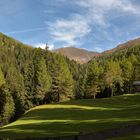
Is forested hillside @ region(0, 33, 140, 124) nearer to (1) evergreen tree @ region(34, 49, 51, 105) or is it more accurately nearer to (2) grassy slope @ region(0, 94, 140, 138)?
(1) evergreen tree @ region(34, 49, 51, 105)

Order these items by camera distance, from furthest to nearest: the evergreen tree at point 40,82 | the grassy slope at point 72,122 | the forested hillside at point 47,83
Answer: the evergreen tree at point 40,82 → the forested hillside at point 47,83 → the grassy slope at point 72,122

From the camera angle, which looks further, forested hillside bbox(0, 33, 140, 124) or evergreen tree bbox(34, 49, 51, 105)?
evergreen tree bbox(34, 49, 51, 105)

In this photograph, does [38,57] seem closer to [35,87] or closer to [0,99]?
[35,87]

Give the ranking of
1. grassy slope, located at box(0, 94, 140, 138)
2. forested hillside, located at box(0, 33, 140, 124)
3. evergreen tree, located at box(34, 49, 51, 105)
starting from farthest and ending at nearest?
evergreen tree, located at box(34, 49, 51, 105) < forested hillside, located at box(0, 33, 140, 124) < grassy slope, located at box(0, 94, 140, 138)

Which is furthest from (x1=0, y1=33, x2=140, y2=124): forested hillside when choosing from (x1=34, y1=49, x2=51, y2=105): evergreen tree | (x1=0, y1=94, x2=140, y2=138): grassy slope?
(x1=0, y1=94, x2=140, y2=138): grassy slope

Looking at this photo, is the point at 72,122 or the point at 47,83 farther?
the point at 47,83

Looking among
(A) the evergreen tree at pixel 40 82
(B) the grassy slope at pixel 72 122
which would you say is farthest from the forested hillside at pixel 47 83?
(B) the grassy slope at pixel 72 122

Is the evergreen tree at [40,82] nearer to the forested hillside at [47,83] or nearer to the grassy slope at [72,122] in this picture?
the forested hillside at [47,83]

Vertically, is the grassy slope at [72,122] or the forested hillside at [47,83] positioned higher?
the forested hillside at [47,83]

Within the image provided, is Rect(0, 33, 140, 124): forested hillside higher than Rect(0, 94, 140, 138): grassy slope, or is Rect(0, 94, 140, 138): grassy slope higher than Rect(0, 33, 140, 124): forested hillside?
Rect(0, 33, 140, 124): forested hillside

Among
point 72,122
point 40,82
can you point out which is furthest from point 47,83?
point 72,122

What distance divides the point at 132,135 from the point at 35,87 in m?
75.6

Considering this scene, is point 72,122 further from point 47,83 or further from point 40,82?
point 40,82

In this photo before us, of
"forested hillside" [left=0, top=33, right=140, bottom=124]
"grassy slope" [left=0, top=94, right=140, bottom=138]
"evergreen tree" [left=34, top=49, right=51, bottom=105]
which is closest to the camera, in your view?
"grassy slope" [left=0, top=94, right=140, bottom=138]
